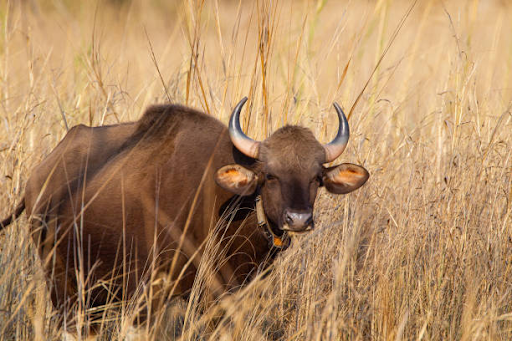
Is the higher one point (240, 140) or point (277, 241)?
point (240, 140)

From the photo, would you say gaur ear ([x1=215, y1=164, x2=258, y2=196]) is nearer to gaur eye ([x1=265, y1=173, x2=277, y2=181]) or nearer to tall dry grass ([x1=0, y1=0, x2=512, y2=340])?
gaur eye ([x1=265, y1=173, x2=277, y2=181])

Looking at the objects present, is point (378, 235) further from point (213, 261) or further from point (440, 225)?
point (213, 261)

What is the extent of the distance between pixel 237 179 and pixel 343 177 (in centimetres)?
84

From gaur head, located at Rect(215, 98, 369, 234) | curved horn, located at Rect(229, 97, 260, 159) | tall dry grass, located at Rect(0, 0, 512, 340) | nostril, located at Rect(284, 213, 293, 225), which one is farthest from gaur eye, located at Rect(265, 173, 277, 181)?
tall dry grass, located at Rect(0, 0, 512, 340)

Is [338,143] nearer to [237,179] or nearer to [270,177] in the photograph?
[270,177]

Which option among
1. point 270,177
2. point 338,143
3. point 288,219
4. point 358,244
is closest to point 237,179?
point 270,177

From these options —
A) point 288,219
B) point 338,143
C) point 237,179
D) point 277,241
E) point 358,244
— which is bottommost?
point 358,244

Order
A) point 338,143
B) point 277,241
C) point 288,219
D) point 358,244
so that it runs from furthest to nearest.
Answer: point 358,244, point 338,143, point 277,241, point 288,219

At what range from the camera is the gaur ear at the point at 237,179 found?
13.7 ft

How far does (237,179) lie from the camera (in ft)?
14.0

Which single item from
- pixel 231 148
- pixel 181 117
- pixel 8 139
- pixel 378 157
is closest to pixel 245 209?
pixel 231 148

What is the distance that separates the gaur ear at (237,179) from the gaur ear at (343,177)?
1.91 ft

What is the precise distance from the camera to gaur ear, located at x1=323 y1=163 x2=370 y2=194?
4484 mm

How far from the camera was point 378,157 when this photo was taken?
611 cm
